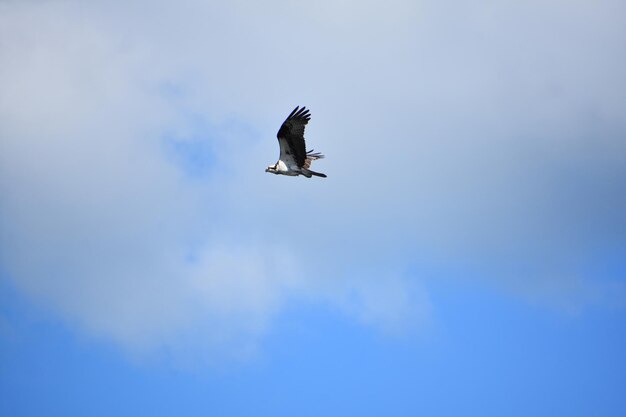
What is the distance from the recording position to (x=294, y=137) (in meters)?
57.8

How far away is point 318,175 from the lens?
5866 cm

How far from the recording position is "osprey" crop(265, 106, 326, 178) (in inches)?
2237

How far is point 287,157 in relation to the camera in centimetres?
5947

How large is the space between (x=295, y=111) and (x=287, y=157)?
412 centimetres

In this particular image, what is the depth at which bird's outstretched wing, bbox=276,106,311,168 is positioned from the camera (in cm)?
5666

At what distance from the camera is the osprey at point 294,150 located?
56.8m

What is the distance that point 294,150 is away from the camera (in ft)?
192

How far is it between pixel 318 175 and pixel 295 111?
14.1 ft

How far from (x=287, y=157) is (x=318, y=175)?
2.11 metres

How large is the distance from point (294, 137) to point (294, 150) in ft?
3.47

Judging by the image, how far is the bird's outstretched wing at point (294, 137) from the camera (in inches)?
2231
